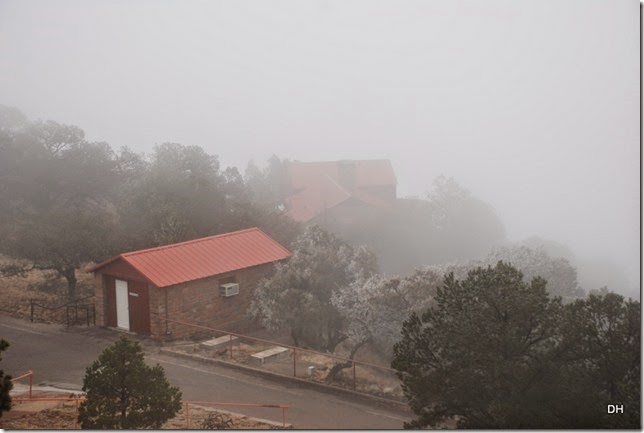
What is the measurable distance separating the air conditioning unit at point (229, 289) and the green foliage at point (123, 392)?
18.0 feet

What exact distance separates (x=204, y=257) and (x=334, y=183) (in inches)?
121

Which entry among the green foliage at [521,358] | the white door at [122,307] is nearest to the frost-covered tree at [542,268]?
the green foliage at [521,358]

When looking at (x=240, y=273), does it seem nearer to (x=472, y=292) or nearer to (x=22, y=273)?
(x=22, y=273)

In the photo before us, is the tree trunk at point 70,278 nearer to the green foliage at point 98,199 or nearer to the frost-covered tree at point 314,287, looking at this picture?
the green foliage at point 98,199

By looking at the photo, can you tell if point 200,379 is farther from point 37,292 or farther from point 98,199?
point 98,199

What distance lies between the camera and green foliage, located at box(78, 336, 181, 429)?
8.19 meters

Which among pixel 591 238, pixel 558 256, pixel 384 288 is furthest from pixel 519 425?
pixel 558 256

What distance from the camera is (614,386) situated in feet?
26.5

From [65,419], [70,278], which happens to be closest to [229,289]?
[70,278]

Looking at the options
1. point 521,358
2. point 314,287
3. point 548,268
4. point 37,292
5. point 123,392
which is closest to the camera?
point 521,358

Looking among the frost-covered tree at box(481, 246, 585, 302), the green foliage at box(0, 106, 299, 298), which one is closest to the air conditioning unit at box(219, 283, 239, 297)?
the green foliage at box(0, 106, 299, 298)

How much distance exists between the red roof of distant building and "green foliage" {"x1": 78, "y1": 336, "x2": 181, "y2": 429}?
526 cm

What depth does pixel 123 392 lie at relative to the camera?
324 inches

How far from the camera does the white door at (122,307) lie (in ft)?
44.3
